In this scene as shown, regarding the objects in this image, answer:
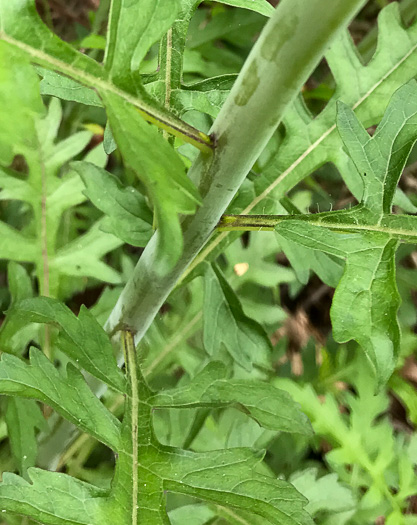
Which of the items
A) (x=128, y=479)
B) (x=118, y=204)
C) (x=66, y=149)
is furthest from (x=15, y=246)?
(x=128, y=479)

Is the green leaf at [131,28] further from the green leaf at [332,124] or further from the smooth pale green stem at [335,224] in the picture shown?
the green leaf at [332,124]

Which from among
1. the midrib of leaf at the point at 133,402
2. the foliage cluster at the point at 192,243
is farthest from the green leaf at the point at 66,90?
the midrib of leaf at the point at 133,402

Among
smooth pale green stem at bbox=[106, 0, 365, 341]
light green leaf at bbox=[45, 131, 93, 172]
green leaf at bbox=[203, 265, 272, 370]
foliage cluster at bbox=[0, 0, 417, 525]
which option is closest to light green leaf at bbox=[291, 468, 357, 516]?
foliage cluster at bbox=[0, 0, 417, 525]

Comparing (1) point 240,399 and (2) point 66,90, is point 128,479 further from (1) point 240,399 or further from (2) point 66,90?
(2) point 66,90

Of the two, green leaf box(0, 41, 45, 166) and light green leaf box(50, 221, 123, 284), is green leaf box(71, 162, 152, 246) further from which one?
light green leaf box(50, 221, 123, 284)

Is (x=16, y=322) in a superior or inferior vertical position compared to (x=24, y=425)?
superior

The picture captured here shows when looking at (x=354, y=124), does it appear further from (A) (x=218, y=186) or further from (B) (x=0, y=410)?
(B) (x=0, y=410)

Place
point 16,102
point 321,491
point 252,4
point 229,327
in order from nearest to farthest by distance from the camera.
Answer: point 16,102
point 252,4
point 229,327
point 321,491
